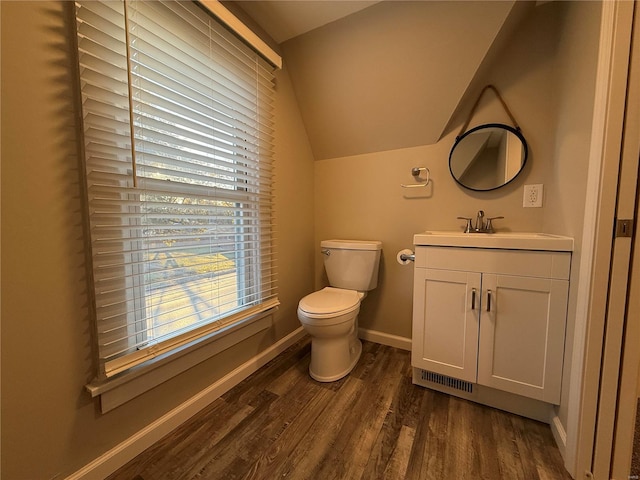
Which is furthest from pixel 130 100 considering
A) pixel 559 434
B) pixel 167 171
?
pixel 559 434

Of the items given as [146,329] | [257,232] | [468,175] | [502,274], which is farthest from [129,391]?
[468,175]

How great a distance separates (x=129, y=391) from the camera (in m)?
0.96

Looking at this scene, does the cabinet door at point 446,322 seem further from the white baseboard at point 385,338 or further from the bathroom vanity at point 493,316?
the white baseboard at point 385,338

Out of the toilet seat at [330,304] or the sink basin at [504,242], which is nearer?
the sink basin at [504,242]

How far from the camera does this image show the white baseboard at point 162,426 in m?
0.90

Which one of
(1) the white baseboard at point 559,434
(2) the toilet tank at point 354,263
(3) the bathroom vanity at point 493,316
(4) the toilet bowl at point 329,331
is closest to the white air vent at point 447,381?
(3) the bathroom vanity at point 493,316

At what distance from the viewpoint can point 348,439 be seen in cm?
108

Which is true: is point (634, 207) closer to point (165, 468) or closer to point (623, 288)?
point (623, 288)

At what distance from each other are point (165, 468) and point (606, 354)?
5.46ft

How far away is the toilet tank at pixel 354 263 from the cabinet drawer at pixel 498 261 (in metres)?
0.42

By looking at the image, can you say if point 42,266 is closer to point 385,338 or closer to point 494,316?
point 494,316

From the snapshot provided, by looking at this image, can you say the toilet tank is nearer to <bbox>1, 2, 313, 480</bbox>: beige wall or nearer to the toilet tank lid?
the toilet tank lid

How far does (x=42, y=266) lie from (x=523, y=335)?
1.90 meters

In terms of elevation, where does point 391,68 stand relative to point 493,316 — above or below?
above
